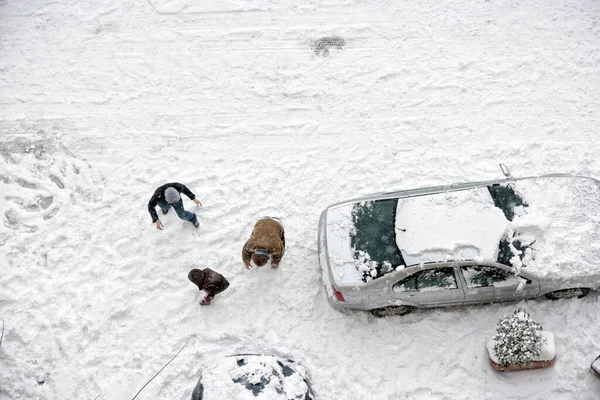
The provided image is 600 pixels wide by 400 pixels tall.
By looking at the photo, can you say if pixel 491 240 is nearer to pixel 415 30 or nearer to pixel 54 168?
pixel 415 30

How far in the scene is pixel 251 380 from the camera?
18.5 ft

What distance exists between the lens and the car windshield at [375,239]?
601cm

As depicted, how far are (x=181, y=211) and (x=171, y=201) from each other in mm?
378

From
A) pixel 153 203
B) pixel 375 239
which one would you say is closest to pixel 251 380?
pixel 375 239

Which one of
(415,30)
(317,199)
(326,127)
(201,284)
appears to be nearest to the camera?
(201,284)

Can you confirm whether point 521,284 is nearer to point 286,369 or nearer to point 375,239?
point 375,239

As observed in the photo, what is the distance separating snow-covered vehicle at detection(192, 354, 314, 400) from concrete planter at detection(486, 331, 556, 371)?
7.99 feet

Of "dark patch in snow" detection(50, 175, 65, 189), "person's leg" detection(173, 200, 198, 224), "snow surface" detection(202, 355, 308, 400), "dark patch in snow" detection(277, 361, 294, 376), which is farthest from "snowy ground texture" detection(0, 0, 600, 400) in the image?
"snow surface" detection(202, 355, 308, 400)

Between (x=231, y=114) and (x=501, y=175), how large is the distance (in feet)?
15.3

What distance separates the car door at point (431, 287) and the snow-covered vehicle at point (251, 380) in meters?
1.70

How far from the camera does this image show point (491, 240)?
593 cm

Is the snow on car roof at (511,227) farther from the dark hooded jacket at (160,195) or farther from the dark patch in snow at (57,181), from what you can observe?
the dark patch in snow at (57,181)

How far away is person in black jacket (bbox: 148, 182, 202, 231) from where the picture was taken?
21.4 ft

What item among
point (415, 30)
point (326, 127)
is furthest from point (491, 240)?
point (415, 30)
